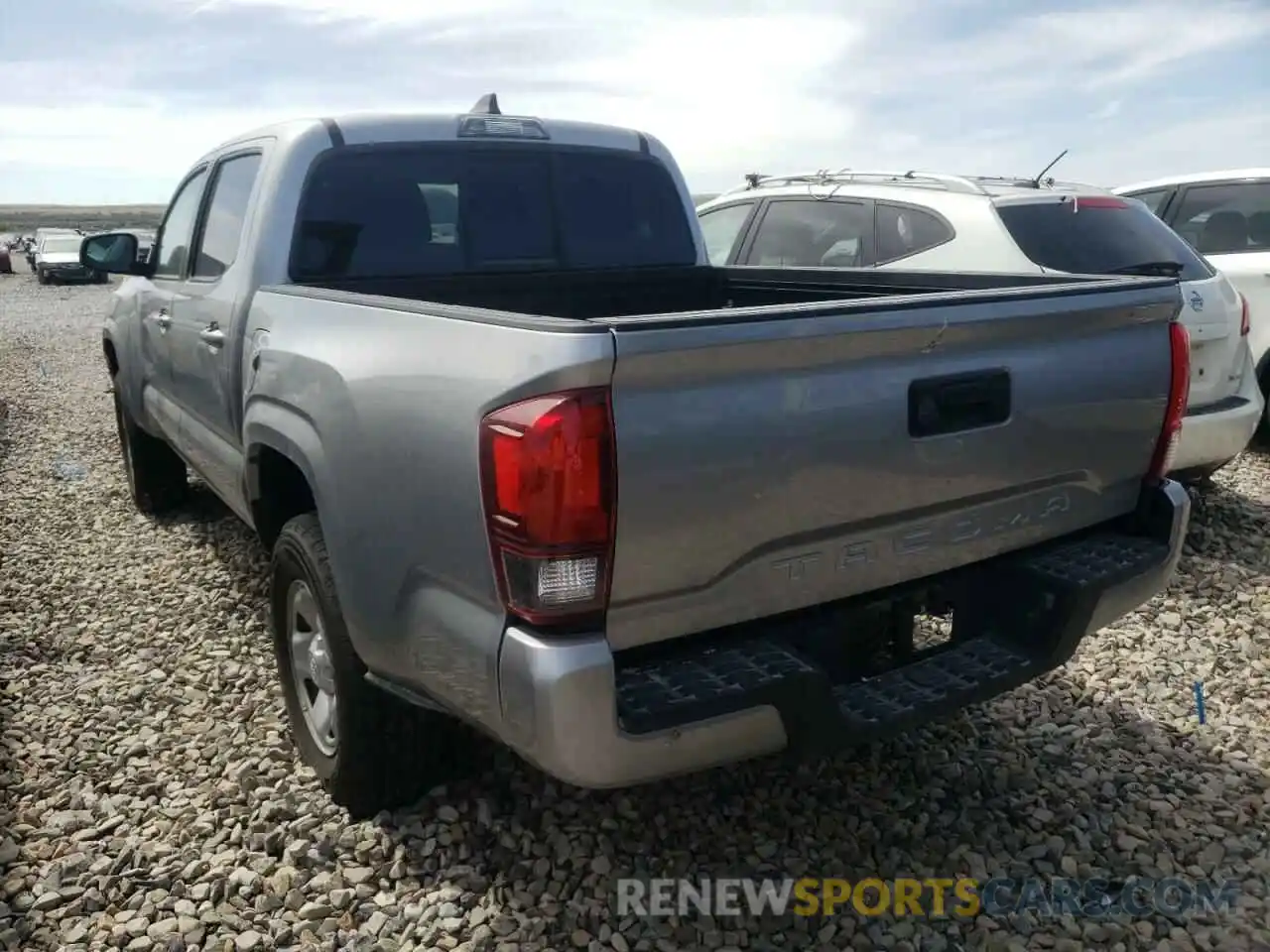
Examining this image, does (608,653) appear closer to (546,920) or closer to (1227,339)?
(546,920)

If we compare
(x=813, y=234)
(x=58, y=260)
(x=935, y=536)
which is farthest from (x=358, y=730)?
(x=58, y=260)

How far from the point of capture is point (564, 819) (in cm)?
303

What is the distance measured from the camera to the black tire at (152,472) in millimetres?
5992

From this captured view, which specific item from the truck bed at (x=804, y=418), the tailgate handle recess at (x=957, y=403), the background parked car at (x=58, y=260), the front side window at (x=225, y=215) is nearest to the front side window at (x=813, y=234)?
the front side window at (x=225, y=215)

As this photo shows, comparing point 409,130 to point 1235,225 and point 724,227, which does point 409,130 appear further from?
point 1235,225

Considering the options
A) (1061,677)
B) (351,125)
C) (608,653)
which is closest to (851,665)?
(608,653)

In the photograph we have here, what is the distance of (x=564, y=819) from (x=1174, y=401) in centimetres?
204

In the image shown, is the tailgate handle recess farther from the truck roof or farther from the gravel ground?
the truck roof

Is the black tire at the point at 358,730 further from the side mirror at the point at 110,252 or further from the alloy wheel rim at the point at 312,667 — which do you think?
the side mirror at the point at 110,252

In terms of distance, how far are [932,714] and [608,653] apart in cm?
85

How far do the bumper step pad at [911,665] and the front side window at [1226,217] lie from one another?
5.47 m

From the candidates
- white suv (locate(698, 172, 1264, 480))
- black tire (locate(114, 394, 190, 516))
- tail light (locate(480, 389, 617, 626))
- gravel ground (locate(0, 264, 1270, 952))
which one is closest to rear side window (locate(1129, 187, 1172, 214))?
white suv (locate(698, 172, 1264, 480))

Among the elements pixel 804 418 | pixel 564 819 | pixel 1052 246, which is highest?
pixel 1052 246

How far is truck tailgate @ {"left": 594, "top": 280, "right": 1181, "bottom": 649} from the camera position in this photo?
2.05m
